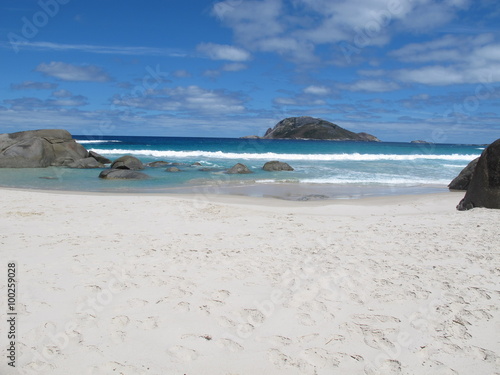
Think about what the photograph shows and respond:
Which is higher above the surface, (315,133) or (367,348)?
(315,133)

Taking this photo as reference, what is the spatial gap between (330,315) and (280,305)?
51 centimetres

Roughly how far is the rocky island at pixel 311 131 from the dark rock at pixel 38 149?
92459 mm

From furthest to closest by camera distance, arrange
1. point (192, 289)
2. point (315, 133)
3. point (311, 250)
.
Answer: point (315, 133) → point (311, 250) → point (192, 289)

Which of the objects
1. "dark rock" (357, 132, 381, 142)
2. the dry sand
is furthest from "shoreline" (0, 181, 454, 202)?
"dark rock" (357, 132, 381, 142)

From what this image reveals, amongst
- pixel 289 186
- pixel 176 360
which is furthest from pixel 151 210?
pixel 289 186

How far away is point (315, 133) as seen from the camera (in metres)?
115

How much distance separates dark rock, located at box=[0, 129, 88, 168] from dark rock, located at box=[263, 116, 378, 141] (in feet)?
303

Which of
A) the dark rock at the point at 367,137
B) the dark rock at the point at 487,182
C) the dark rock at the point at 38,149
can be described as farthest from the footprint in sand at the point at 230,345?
the dark rock at the point at 367,137

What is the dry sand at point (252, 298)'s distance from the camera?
10.4ft

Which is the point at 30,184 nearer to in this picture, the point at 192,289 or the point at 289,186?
the point at 289,186

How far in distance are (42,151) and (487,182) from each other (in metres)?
22.1

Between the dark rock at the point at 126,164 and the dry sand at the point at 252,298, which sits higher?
the dark rock at the point at 126,164

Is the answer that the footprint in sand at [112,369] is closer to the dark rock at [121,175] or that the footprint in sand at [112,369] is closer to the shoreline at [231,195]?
the shoreline at [231,195]

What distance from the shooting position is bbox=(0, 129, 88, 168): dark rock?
22297mm
